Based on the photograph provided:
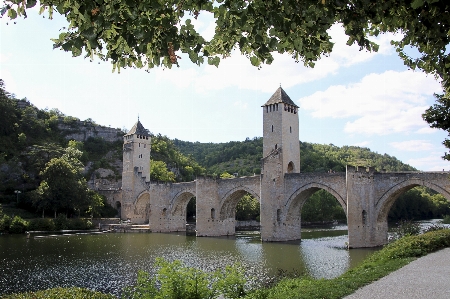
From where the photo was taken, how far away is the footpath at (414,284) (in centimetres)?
839

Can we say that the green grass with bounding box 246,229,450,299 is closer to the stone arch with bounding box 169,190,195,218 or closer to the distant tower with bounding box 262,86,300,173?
the distant tower with bounding box 262,86,300,173

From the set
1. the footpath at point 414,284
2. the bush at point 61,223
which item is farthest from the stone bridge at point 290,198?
the footpath at point 414,284

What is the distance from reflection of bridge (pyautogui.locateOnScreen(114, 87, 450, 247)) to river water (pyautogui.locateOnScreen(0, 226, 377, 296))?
1.79 m

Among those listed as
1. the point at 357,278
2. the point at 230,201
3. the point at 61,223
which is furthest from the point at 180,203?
the point at 357,278

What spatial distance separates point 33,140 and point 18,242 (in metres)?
36.5

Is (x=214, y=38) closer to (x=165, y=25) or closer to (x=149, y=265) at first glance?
(x=165, y=25)

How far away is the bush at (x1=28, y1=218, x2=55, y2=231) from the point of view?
118 feet

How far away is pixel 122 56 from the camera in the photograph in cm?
455

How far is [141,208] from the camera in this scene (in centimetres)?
4684

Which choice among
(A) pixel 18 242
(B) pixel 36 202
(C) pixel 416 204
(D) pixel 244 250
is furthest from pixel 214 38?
(C) pixel 416 204

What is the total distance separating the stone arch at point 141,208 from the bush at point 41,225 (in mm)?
10560

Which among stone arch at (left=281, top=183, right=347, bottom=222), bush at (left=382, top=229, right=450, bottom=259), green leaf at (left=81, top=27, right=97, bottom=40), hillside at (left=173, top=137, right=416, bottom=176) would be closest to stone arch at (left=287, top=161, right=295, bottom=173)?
stone arch at (left=281, top=183, right=347, bottom=222)

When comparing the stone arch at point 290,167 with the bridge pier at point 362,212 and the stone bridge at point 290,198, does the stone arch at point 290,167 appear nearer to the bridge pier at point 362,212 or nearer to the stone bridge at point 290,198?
the stone bridge at point 290,198

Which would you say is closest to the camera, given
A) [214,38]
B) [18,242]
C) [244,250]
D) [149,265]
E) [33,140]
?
[214,38]
